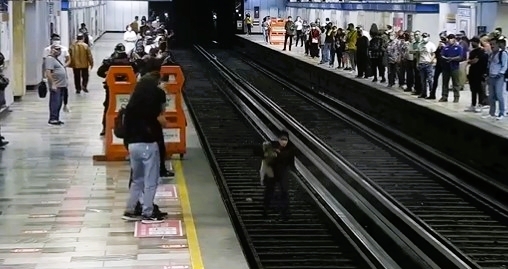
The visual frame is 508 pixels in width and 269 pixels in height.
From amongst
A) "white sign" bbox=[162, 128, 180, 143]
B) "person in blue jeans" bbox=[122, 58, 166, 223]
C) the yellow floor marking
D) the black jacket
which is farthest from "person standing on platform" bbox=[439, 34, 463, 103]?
"person in blue jeans" bbox=[122, 58, 166, 223]

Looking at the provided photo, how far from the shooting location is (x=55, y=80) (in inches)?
694

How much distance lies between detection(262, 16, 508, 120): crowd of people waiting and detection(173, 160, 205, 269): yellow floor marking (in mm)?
8164

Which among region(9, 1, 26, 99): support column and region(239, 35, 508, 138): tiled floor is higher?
region(9, 1, 26, 99): support column

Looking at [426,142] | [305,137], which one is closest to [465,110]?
[426,142]

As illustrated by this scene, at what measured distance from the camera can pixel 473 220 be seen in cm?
1200

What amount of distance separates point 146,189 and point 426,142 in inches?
397

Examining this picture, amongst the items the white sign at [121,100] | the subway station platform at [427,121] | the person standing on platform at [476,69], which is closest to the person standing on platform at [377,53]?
the subway station platform at [427,121]

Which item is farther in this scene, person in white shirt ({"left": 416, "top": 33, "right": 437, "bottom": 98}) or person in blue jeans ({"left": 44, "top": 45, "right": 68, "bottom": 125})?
person in white shirt ({"left": 416, "top": 33, "right": 437, "bottom": 98})

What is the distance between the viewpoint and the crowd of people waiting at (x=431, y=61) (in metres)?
19.0

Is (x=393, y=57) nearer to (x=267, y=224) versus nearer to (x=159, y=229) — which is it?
(x=267, y=224)

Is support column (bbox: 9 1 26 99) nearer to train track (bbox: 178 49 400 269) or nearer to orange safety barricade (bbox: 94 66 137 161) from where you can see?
train track (bbox: 178 49 400 269)

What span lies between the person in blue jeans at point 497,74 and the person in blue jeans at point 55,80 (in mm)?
8514

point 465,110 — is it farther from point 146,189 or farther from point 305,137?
point 146,189

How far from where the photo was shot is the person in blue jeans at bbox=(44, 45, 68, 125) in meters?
17.3
